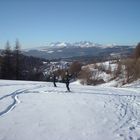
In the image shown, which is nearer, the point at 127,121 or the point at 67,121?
the point at 67,121

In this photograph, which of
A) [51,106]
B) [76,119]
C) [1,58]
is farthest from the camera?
[1,58]

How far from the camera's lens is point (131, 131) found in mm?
11531

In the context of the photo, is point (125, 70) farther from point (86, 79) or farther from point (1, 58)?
point (1, 58)

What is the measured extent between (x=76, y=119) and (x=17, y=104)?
526cm

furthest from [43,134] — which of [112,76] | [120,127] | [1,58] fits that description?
[112,76]

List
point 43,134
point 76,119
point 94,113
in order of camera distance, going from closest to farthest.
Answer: point 43,134 < point 76,119 < point 94,113

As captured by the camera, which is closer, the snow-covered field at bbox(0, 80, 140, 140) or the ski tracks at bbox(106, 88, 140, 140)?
the snow-covered field at bbox(0, 80, 140, 140)

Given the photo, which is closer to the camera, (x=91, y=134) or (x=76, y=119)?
(x=91, y=134)

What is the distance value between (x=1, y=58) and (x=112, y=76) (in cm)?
3616

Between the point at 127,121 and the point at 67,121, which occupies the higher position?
the point at 67,121

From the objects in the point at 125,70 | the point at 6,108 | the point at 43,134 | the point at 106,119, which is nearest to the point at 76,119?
the point at 106,119

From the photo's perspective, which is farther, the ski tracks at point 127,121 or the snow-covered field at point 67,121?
the ski tracks at point 127,121

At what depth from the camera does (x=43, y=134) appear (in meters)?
10.6

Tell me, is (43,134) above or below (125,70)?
above
